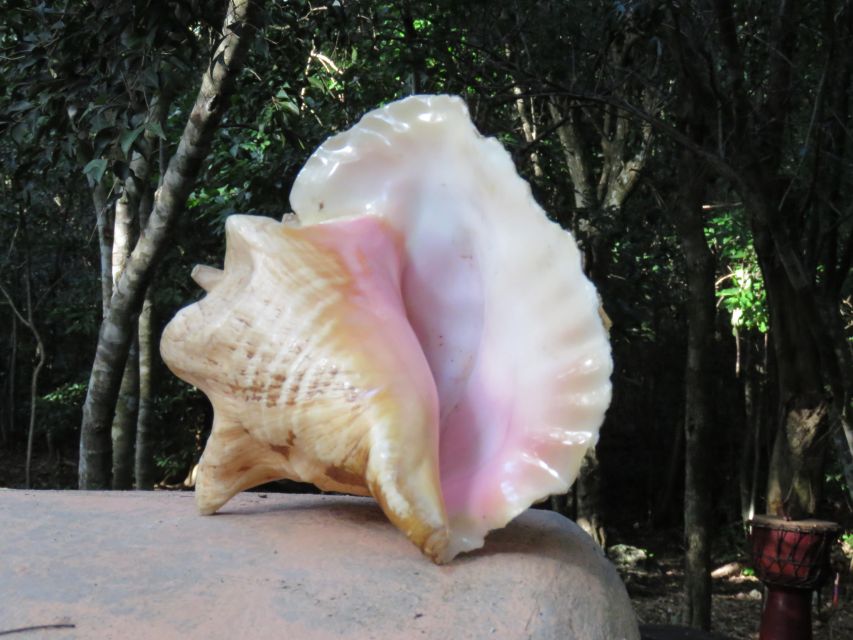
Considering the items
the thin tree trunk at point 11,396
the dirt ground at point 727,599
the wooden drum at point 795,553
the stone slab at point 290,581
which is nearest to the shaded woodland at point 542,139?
the wooden drum at point 795,553

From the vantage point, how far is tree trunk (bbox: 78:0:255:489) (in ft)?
7.18

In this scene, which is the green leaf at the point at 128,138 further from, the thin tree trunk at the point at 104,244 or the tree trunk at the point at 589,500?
the tree trunk at the point at 589,500

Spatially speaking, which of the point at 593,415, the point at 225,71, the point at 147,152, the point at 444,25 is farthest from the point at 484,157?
the point at 444,25

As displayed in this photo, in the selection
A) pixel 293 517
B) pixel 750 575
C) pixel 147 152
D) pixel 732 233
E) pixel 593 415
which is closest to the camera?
pixel 593 415

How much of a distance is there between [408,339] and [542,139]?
2470 millimetres

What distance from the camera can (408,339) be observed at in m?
1.29

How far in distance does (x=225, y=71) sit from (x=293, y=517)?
1221mm

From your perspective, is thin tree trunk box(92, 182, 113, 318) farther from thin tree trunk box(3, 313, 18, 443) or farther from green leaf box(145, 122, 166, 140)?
thin tree trunk box(3, 313, 18, 443)

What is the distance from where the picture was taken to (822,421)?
2832mm

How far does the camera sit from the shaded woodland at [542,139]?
2184mm

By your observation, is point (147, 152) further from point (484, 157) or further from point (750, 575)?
point (750, 575)

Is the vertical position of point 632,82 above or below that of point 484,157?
above

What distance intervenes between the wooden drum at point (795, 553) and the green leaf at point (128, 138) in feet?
6.46

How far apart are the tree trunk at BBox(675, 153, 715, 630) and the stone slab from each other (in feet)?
5.69
